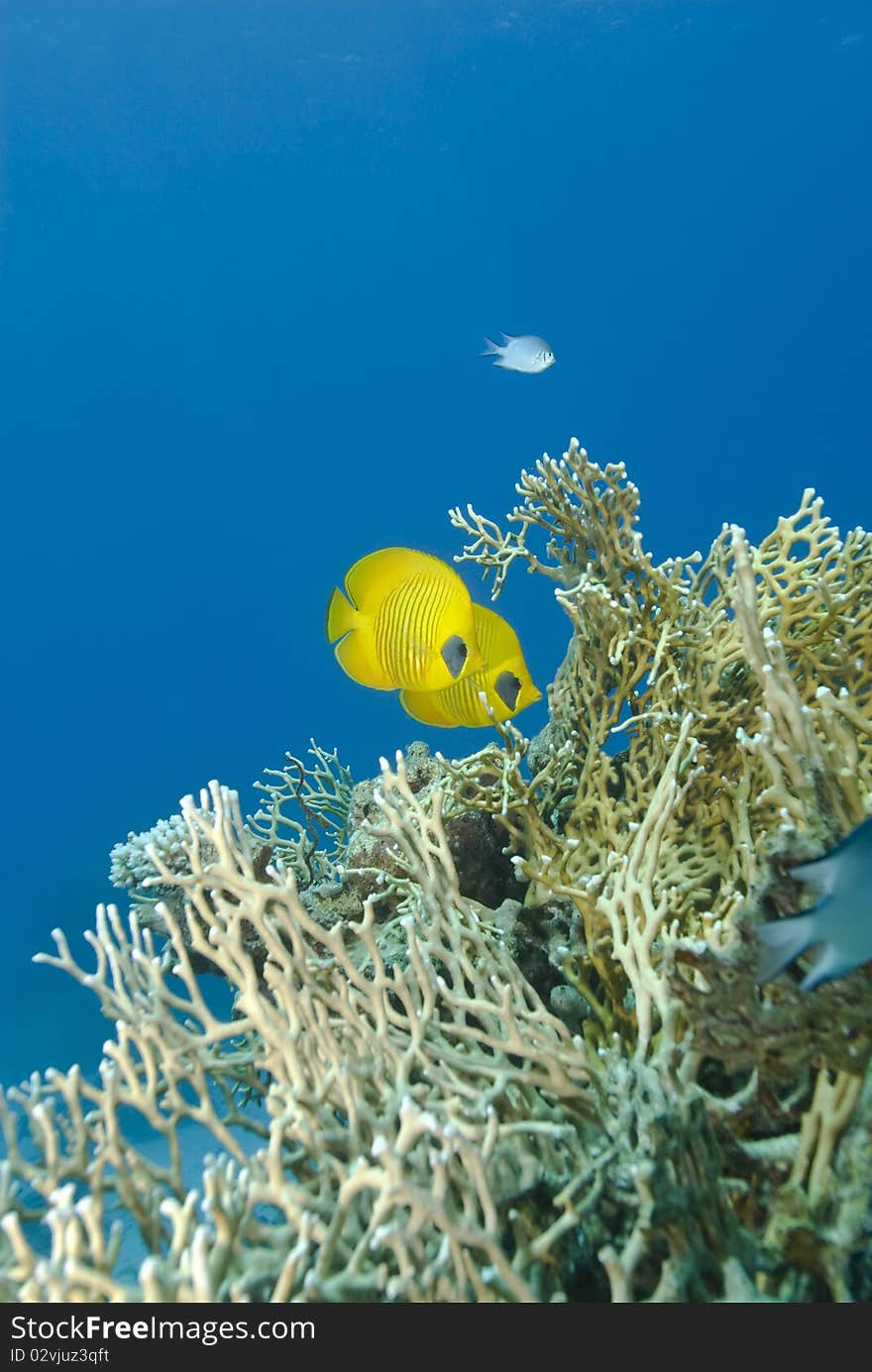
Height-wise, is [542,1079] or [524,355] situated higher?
[524,355]

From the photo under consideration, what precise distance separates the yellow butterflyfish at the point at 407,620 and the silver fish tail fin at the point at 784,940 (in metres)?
1.35

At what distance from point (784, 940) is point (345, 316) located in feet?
249

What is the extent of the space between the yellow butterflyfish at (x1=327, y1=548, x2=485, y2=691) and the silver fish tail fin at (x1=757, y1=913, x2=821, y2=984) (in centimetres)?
135

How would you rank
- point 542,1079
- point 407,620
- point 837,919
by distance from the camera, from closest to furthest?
point 837,919 → point 542,1079 → point 407,620

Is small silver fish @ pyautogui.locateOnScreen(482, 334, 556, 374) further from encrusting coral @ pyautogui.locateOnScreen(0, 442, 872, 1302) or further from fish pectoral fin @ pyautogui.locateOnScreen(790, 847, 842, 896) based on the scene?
fish pectoral fin @ pyautogui.locateOnScreen(790, 847, 842, 896)

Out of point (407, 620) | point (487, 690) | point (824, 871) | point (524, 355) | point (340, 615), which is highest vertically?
point (524, 355)

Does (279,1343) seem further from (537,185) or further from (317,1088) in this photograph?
(537,185)

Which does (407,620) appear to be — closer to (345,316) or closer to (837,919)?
(837,919)

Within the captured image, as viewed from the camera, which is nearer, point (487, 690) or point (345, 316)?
point (487, 690)

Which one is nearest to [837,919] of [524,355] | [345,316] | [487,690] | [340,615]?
[487,690]

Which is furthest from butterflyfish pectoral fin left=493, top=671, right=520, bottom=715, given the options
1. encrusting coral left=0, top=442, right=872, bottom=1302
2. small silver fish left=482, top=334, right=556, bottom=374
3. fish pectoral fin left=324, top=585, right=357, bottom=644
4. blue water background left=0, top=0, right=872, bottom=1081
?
blue water background left=0, top=0, right=872, bottom=1081

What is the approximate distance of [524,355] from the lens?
9.50 meters

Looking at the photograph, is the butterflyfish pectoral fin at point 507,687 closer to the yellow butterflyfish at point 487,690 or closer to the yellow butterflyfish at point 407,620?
the yellow butterflyfish at point 487,690

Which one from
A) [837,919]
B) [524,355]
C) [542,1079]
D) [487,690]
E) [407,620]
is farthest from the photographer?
[524,355]
